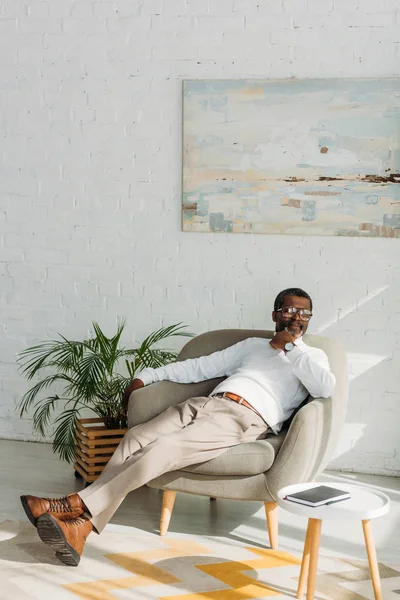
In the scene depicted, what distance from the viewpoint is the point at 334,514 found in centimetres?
278

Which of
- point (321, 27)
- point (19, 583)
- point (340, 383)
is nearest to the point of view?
point (19, 583)

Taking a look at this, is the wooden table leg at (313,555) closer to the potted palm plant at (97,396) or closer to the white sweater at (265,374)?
the white sweater at (265,374)

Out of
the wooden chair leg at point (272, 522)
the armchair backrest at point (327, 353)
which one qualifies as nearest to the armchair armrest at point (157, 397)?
the armchair backrest at point (327, 353)

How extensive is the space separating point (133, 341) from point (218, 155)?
1.13 m

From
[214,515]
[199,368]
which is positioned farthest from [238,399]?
[214,515]

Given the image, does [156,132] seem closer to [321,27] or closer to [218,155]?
[218,155]

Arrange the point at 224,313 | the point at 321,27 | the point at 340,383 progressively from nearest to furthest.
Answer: the point at 340,383 → the point at 321,27 → the point at 224,313

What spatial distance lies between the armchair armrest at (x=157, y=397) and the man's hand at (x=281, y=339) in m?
0.39

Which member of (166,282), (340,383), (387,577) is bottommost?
(387,577)

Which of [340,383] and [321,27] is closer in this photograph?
[340,383]

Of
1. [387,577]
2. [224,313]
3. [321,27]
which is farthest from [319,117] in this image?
[387,577]

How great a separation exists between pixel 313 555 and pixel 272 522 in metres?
0.63

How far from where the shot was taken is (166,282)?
15.9 ft

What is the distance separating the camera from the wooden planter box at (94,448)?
4.18m
